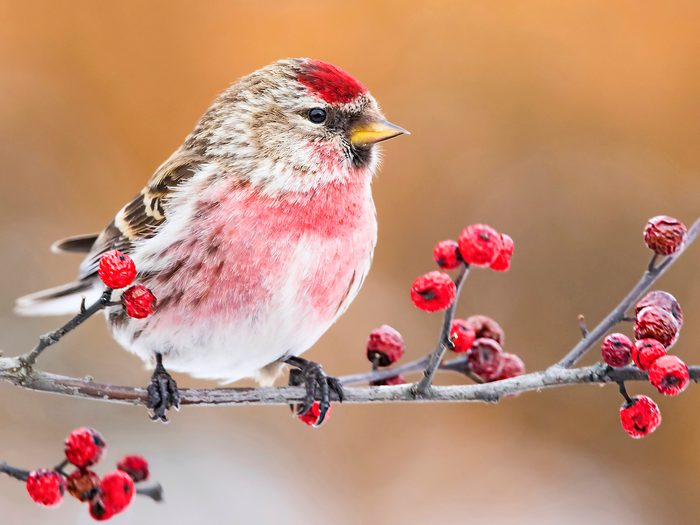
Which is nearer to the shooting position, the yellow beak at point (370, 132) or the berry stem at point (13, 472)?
the berry stem at point (13, 472)

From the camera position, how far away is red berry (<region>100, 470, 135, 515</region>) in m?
1.27

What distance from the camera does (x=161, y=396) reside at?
4.79ft

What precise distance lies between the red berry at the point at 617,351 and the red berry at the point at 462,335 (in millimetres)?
214

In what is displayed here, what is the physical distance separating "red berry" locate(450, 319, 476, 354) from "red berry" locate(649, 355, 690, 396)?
0.30 m

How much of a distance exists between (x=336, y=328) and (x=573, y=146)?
101cm

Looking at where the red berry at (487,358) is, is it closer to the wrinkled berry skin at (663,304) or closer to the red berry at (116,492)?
the wrinkled berry skin at (663,304)

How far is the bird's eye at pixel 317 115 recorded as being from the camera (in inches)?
63.2

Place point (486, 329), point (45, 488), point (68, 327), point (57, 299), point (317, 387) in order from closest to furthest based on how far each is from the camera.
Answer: point (68, 327), point (45, 488), point (486, 329), point (317, 387), point (57, 299)

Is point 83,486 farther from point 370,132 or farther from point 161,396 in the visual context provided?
point 370,132

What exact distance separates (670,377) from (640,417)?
0.38ft

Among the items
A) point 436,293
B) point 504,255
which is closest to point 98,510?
point 436,293

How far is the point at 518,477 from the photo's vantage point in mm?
2959

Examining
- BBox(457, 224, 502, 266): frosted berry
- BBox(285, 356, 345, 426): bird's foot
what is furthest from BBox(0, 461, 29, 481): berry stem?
BBox(457, 224, 502, 266): frosted berry

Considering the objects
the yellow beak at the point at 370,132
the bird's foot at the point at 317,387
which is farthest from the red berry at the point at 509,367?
the yellow beak at the point at 370,132
